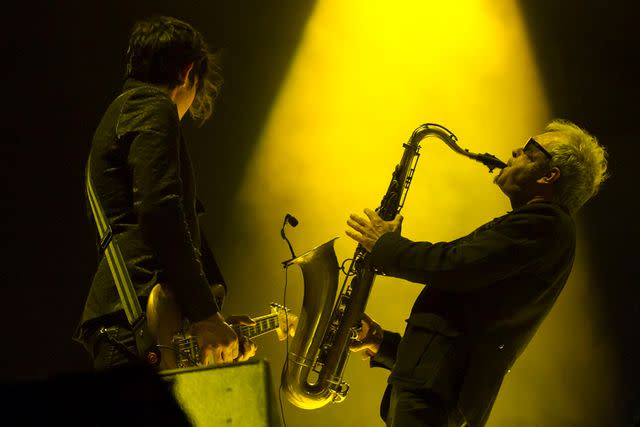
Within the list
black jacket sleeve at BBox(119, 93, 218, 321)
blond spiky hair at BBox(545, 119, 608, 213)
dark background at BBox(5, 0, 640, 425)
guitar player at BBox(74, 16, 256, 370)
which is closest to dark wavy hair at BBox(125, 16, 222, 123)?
guitar player at BBox(74, 16, 256, 370)

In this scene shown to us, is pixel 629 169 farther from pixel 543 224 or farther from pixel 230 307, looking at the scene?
pixel 230 307

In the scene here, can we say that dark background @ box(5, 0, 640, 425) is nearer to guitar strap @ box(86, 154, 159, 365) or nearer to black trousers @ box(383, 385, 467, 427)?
guitar strap @ box(86, 154, 159, 365)

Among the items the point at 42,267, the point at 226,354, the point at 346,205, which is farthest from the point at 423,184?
the point at 226,354

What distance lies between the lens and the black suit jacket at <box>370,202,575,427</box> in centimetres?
205

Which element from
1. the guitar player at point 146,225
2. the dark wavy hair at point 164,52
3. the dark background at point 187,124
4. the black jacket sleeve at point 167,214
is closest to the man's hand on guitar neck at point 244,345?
the guitar player at point 146,225

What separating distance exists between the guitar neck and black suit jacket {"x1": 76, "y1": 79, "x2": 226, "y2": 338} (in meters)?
0.54

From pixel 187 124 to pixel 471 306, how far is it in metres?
2.26

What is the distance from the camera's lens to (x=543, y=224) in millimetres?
2115

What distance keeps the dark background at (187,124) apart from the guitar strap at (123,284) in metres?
1.50

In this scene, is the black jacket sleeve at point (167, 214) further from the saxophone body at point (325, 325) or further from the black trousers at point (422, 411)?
the saxophone body at point (325, 325)

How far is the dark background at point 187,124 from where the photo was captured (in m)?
3.22

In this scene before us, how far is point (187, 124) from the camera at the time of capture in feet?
12.6

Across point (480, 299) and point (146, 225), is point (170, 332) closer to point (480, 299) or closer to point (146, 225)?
point (146, 225)

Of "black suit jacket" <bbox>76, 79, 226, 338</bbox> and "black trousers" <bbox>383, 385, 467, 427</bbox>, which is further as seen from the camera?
"black trousers" <bbox>383, 385, 467, 427</bbox>
